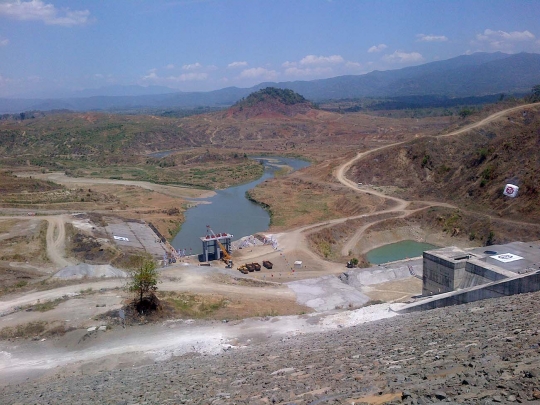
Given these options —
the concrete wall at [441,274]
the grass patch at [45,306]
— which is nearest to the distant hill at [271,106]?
the concrete wall at [441,274]

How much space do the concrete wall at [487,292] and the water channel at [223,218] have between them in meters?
27.8

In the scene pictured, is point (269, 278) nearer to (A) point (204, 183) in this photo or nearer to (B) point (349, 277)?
(B) point (349, 277)

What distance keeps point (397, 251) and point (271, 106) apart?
136 metres

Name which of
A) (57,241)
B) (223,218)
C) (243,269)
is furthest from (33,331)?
(223,218)

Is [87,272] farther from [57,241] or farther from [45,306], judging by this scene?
[57,241]

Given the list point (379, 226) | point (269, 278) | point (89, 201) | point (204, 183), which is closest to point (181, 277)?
point (269, 278)

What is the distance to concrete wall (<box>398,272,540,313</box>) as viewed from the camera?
1861 centimetres

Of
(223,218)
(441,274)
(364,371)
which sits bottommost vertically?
(223,218)

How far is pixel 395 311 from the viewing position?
21891mm

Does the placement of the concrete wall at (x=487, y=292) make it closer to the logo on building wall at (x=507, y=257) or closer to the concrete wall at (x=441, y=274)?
the concrete wall at (x=441, y=274)

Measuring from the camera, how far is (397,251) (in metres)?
45.4

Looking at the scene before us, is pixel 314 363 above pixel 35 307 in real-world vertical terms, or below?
above

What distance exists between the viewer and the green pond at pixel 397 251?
43.1 m

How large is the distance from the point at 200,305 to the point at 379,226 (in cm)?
2946
